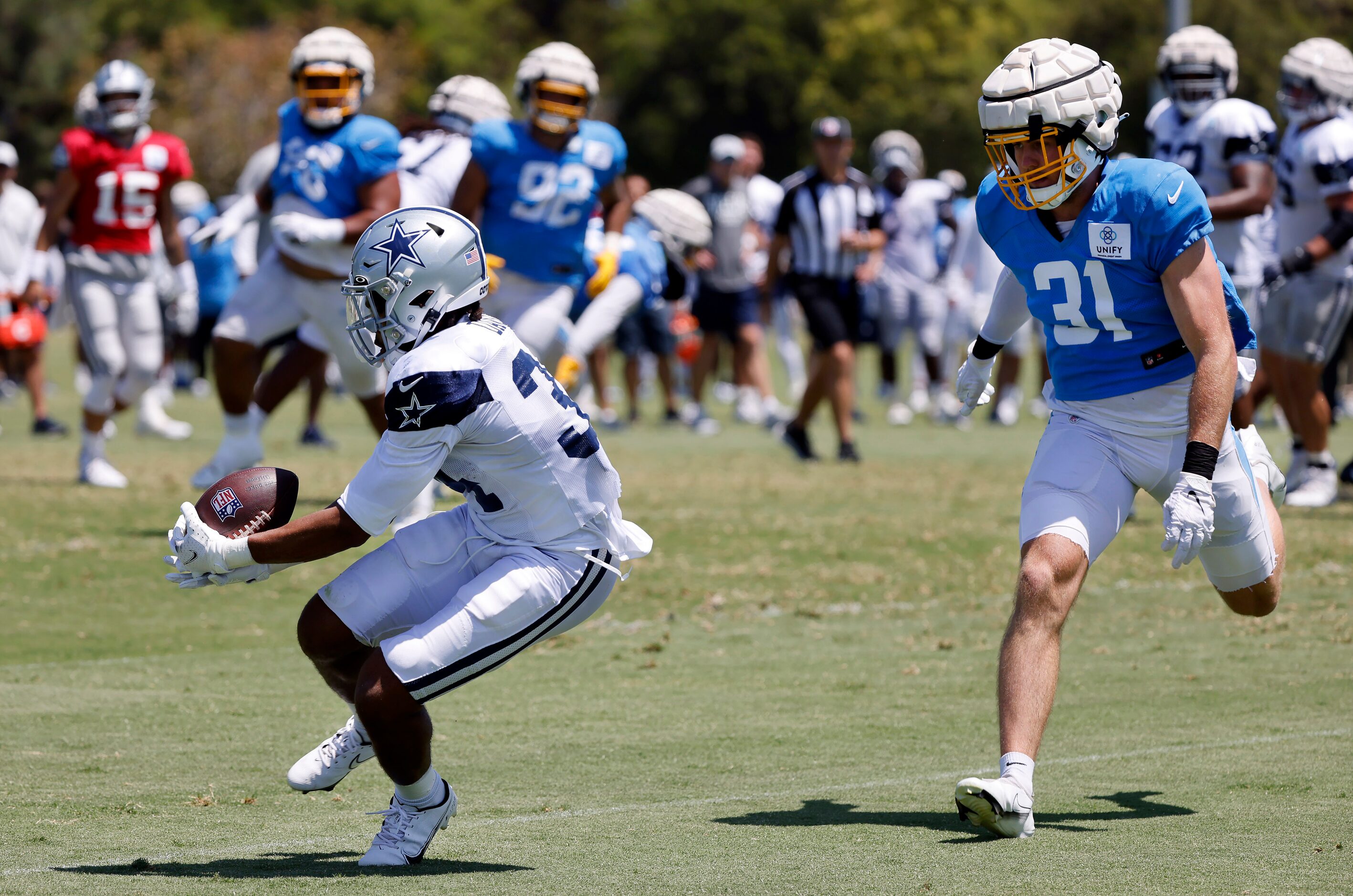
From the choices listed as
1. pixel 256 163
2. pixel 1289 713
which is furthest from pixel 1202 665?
pixel 256 163

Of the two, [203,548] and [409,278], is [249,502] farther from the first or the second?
[409,278]

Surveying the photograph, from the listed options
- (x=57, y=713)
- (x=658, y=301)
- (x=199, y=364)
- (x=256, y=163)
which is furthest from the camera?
(x=199, y=364)

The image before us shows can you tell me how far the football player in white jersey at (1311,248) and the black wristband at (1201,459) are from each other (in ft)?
18.9

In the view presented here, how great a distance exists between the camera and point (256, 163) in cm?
1274

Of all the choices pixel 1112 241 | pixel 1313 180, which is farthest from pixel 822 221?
pixel 1112 241

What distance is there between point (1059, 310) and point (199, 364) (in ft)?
61.8

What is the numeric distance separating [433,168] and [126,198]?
2.35 meters

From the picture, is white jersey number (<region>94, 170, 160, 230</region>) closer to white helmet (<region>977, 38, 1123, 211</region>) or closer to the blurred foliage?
white helmet (<region>977, 38, 1123, 211</region>)

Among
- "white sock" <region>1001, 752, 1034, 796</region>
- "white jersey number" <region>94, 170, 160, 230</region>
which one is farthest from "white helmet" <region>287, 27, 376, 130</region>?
"white sock" <region>1001, 752, 1034, 796</region>

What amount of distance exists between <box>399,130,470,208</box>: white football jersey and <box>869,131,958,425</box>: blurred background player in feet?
25.4

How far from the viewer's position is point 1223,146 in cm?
945

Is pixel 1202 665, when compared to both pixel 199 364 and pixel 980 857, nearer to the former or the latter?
pixel 980 857

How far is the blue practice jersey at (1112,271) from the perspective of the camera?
4.71 meters

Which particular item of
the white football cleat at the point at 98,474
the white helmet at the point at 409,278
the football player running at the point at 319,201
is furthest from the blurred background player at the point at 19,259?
the white helmet at the point at 409,278
